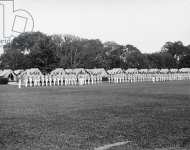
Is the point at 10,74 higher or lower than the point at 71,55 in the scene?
lower

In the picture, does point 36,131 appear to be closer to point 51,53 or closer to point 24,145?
point 24,145

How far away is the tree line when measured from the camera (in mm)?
79875

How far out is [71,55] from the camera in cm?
9656

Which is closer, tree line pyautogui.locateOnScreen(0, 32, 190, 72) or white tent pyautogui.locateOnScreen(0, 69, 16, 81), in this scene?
tree line pyautogui.locateOnScreen(0, 32, 190, 72)

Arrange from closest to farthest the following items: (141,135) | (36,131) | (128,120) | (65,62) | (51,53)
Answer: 1. (141,135)
2. (36,131)
3. (128,120)
4. (51,53)
5. (65,62)

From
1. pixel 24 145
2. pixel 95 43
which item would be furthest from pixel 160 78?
pixel 24 145

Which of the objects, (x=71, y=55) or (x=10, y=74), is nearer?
(x=10, y=74)

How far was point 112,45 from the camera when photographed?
366 feet

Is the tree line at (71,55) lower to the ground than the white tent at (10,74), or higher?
higher

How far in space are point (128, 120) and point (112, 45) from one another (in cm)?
10104

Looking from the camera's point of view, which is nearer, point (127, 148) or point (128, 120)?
point (127, 148)

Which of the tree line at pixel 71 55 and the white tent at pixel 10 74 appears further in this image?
the white tent at pixel 10 74

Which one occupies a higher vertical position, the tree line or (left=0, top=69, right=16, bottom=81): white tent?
the tree line

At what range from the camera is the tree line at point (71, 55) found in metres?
79.9
